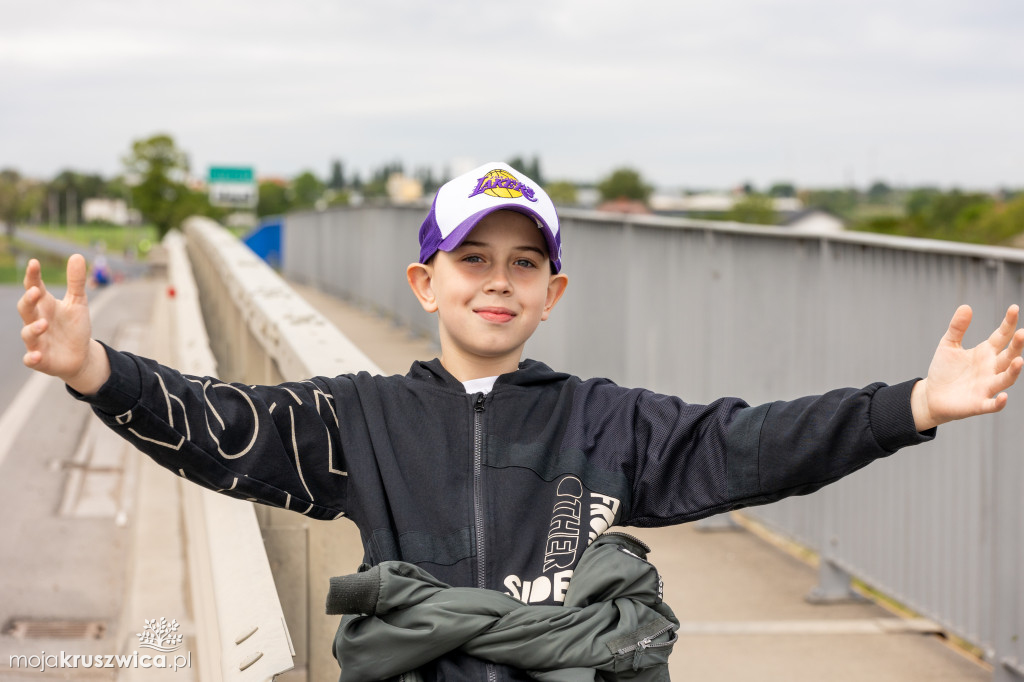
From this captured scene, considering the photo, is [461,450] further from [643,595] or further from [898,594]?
[898,594]

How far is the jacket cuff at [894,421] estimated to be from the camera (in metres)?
2.29

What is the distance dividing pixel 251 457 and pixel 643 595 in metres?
0.77

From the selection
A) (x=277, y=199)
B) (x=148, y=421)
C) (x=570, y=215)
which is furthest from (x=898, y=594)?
(x=277, y=199)

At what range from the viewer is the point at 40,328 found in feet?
7.07

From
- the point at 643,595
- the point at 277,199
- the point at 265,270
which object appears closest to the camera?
the point at 643,595

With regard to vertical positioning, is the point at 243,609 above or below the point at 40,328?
below

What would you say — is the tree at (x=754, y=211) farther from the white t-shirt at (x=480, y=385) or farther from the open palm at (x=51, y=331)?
the open palm at (x=51, y=331)

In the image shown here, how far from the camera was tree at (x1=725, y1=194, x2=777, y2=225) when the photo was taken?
418 ft

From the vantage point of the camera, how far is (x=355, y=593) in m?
2.19

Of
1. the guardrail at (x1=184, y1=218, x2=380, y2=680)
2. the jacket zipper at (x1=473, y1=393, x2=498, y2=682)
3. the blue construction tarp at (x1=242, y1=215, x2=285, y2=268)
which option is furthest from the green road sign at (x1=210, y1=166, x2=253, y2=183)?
the jacket zipper at (x1=473, y1=393, x2=498, y2=682)

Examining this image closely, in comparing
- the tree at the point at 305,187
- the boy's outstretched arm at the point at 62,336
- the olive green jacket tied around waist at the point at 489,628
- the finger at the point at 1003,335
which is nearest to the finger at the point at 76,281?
the boy's outstretched arm at the point at 62,336

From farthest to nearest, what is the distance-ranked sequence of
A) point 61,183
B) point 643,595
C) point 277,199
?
1. point 277,199
2. point 61,183
3. point 643,595

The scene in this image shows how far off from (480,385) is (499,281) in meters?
0.21

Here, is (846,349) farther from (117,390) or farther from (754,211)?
(754,211)
